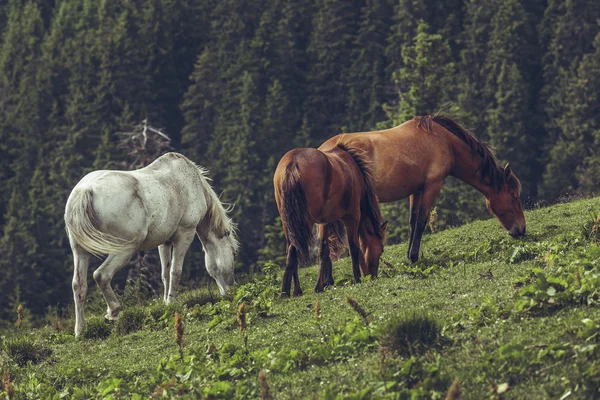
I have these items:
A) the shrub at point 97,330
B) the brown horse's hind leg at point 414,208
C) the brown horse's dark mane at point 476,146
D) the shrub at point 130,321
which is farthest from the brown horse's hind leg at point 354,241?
the shrub at point 97,330

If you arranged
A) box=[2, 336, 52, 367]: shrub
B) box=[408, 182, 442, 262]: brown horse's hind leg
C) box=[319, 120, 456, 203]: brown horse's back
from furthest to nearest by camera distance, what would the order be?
1. box=[408, 182, 442, 262]: brown horse's hind leg
2. box=[319, 120, 456, 203]: brown horse's back
3. box=[2, 336, 52, 367]: shrub

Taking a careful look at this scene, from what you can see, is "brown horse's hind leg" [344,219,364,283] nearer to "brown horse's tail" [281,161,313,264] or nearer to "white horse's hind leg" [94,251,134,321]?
"brown horse's tail" [281,161,313,264]

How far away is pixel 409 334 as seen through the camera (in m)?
9.80

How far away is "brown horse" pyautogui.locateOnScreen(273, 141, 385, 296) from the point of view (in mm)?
14281

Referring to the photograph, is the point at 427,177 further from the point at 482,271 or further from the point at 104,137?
the point at 104,137

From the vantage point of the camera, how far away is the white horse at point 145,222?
14773 mm

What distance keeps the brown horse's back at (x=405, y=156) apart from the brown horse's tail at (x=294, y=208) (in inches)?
94.5

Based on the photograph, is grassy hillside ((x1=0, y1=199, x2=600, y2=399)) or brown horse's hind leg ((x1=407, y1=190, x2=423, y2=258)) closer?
grassy hillside ((x1=0, y1=199, x2=600, y2=399))

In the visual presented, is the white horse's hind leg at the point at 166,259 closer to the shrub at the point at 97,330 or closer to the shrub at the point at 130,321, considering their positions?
the shrub at the point at 130,321

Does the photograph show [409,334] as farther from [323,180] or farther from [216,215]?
[216,215]

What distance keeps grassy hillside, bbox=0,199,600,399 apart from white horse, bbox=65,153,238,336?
0.96 meters

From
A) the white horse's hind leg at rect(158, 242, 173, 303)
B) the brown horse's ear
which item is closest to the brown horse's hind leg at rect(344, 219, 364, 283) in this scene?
the white horse's hind leg at rect(158, 242, 173, 303)

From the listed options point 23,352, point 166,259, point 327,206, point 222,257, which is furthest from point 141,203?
point 23,352

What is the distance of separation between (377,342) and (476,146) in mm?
7826
